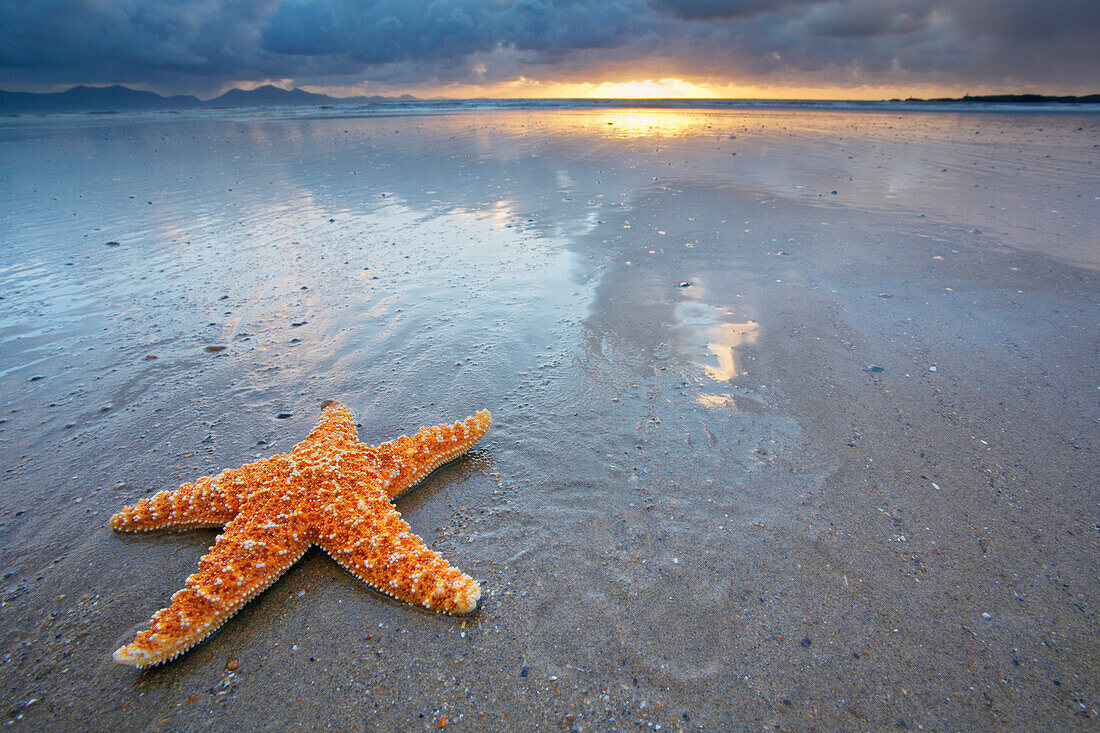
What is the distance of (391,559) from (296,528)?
0.57 metres

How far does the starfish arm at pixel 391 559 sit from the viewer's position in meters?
2.34

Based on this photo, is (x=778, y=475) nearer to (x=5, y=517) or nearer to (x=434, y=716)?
(x=434, y=716)

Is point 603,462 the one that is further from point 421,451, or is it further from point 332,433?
point 332,433

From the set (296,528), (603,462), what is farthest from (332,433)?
(603,462)

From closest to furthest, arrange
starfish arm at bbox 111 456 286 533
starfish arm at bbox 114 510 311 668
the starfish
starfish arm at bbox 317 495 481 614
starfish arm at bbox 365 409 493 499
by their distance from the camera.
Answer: starfish arm at bbox 114 510 311 668 < the starfish < starfish arm at bbox 317 495 481 614 < starfish arm at bbox 111 456 286 533 < starfish arm at bbox 365 409 493 499

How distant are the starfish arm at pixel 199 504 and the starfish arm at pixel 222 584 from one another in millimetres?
238

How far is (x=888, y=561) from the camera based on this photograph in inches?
104

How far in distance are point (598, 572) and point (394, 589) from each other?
3.44ft

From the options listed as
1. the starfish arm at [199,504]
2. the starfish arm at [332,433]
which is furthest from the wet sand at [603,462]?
the starfish arm at [332,433]

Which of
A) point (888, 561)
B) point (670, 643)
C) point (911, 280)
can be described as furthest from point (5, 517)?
point (911, 280)

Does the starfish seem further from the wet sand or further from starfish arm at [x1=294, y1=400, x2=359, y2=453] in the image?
the wet sand

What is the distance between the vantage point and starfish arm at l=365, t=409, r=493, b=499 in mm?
3051

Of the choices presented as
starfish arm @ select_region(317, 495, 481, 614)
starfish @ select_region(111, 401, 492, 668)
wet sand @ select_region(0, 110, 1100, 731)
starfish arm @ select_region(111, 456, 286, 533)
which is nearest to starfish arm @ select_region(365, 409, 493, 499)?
starfish @ select_region(111, 401, 492, 668)

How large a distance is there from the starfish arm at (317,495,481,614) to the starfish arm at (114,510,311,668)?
0.21 metres
